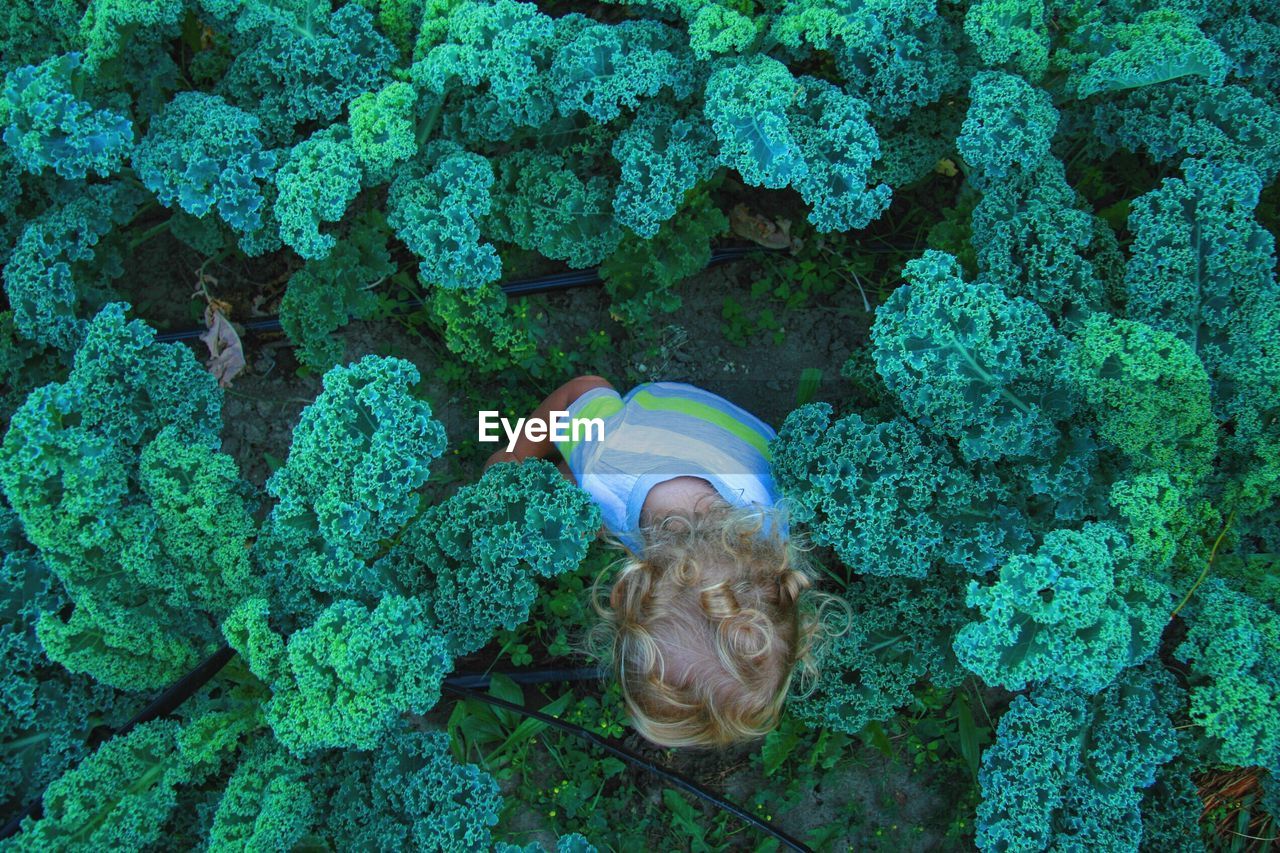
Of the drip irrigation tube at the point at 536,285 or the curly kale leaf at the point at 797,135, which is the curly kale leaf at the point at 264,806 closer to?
the drip irrigation tube at the point at 536,285

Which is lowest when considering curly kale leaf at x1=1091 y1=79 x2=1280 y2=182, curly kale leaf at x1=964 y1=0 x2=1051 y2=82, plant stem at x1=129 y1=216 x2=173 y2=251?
plant stem at x1=129 y1=216 x2=173 y2=251

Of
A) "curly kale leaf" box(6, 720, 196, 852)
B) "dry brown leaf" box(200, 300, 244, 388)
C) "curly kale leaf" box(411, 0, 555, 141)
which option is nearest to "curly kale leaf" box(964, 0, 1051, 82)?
"curly kale leaf" box(411, 0, 555, 141)

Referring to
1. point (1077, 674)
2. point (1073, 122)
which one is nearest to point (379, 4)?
point (1073, 122)

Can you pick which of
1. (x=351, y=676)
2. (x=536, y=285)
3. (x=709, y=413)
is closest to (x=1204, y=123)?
(x=709, y=413)

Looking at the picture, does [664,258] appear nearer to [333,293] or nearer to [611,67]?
[611,67]

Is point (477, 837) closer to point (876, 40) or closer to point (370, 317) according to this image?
point (370, 317)

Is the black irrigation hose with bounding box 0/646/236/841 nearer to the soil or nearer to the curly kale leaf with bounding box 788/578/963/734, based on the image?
the soil
